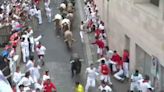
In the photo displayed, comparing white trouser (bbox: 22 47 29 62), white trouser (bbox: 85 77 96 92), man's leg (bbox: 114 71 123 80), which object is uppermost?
white trouser (bbox: 22 47 29 62)

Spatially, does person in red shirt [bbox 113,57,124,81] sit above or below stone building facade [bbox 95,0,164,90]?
below

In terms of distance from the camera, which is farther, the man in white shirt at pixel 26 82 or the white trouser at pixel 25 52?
the white trouser at pixel 25 52

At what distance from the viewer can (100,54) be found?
22.8 m

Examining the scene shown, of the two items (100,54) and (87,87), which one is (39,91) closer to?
(87,87)

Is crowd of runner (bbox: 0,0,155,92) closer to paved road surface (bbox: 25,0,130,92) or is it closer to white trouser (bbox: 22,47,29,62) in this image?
white trouser (bbox: 22,47,29,62)

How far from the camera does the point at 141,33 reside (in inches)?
752

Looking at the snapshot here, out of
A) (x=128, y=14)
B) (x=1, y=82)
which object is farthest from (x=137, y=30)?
(x=1, y=82)

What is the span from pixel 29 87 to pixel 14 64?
3.68 meters

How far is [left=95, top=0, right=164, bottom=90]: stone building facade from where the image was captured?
1705 centimetres

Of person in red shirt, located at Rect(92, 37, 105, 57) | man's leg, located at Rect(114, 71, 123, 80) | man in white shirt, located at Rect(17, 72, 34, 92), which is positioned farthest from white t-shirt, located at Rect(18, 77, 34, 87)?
person in red shirt, located at Rect(92, 37, 105, 57)

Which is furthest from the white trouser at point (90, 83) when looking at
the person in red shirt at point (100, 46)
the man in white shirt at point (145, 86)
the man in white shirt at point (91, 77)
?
the person in red shirt at point (100, 46)

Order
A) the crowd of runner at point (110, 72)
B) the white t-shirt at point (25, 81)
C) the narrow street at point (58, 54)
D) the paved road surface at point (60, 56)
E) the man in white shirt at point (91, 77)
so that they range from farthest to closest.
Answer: the narrow street at point (58, 54)
the paved road surface at point (60, 56)
the man in white shirt at point (91, 77)
the crowd of runner at point (110, 72)
the white t-shirt at point (25, 81)

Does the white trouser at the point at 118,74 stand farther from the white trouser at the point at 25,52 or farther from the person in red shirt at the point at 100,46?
the white trouser at the point at 25,52

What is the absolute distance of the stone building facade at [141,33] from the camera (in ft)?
55.9
